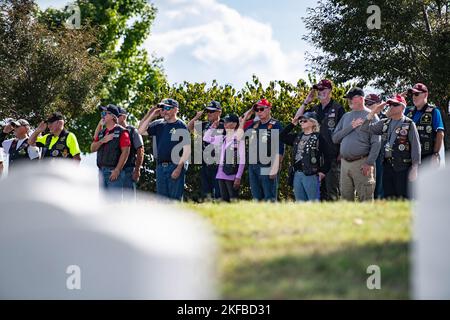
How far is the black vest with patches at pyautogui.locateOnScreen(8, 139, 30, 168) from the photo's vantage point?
15.8 meters

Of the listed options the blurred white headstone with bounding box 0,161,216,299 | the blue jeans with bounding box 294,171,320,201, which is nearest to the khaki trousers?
the blue jeans with bounding box 294,171,320,201

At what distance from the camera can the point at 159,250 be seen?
4809 millimetres

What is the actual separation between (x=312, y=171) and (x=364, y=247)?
554cm

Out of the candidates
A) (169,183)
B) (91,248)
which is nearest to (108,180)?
(169,183)

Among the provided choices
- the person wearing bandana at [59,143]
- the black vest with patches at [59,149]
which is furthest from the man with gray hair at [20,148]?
the black vest with patches at [59,149]

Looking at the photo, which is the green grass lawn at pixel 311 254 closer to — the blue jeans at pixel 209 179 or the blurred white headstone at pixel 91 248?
the blurred white headstone at pixel 91 248

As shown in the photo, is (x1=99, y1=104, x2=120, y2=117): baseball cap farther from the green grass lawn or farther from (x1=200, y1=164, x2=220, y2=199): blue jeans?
the green grass lawn

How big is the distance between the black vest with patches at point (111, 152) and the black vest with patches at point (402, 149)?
4.49 metres

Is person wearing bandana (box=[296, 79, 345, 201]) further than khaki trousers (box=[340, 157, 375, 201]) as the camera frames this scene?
Yes

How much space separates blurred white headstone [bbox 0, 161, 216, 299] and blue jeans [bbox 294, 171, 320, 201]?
708 centimetres

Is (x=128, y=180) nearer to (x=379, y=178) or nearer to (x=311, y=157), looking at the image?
(x=311, y=157)

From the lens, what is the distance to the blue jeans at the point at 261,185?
1367cm
